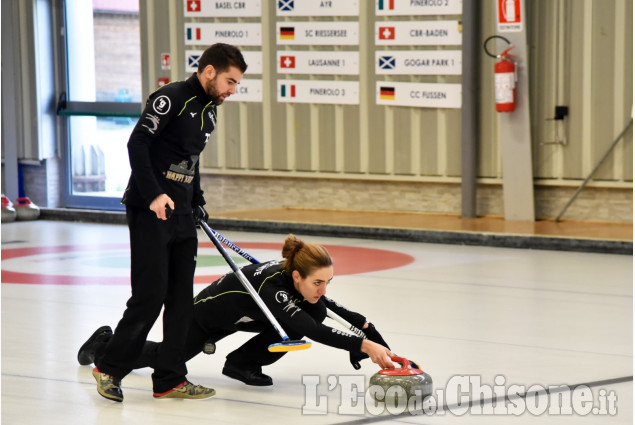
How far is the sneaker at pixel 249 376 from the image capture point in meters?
4.60

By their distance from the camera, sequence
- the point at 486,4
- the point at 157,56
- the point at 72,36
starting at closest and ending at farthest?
the point at 486,4, the point at 157,56, the point at 72,36

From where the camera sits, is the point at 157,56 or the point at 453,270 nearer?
A: the point at 453,270

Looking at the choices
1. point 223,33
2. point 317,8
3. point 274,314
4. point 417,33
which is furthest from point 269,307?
point 223,33

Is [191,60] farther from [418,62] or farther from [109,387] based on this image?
[109,387]

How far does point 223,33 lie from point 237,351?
8259 mm

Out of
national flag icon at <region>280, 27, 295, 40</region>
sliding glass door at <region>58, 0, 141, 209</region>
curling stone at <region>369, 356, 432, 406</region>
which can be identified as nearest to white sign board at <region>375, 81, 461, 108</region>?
national flag icon at <region>280, 27, 295, 40</region>

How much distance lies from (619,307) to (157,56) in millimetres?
7868

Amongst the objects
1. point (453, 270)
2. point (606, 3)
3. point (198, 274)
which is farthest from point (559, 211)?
point (198, 274)

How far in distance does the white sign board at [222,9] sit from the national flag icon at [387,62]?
1593 mm

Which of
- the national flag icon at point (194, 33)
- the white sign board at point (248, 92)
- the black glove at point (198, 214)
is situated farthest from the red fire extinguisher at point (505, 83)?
the black glove at point (198, 214)

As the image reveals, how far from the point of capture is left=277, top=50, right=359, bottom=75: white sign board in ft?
38.5

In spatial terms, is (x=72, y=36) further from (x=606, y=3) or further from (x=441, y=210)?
(x=606, y=3)

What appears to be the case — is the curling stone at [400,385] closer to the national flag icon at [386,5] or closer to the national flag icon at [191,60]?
the national flag icon at [386,5]

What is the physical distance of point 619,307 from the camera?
6.50 m
